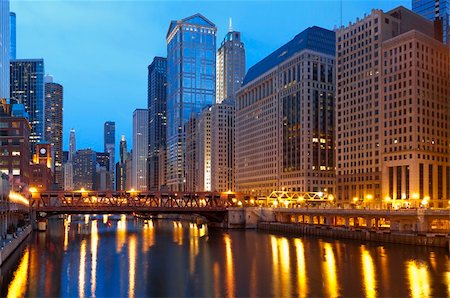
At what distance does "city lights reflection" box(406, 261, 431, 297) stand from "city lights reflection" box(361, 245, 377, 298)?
171 inches

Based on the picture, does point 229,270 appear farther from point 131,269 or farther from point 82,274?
point 82,274

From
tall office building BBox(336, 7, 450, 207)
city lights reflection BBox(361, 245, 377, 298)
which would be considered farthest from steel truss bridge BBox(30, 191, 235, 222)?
city lights reflection BBox(361, 245, 377, 298)

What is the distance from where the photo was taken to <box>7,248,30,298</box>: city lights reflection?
61.0 m

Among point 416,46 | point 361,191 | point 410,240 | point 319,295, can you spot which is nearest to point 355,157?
point 361,191

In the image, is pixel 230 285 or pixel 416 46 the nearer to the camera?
pixel 230 285

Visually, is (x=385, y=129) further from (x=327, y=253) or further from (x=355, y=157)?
(x=327, y=253)

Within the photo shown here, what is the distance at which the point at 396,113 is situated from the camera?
571 feet

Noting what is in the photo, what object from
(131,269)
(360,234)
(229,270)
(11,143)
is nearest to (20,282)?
(131,269)

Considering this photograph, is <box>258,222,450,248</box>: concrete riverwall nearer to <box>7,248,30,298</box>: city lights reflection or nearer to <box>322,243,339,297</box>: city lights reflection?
<box>322,243,339,297</box>: city lights reflection

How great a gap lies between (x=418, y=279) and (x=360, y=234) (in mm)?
53099

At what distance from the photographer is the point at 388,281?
222 ft

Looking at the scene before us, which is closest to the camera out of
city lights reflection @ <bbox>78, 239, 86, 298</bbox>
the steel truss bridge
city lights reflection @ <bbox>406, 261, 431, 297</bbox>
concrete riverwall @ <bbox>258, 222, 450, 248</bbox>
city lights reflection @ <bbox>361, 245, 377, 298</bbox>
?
city lights reflection @ <bbox>406, 261, 431, 297</bbox>

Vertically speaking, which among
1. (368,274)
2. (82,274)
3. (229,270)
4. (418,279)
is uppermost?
(418,279)

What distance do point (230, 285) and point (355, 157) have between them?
13494 cm
